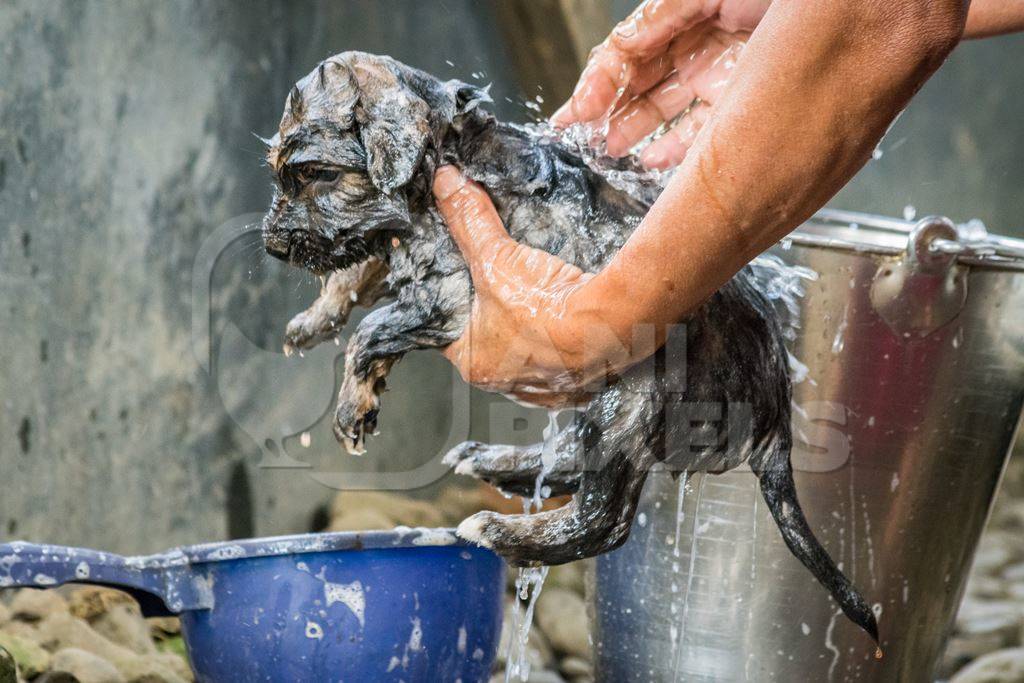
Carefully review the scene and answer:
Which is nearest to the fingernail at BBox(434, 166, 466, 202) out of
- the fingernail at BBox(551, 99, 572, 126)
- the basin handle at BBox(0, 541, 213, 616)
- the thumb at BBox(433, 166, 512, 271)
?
the thumb at BBox(433, 166, 512, 271)

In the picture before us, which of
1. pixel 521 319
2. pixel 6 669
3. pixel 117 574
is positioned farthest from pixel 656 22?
pixel 6 669

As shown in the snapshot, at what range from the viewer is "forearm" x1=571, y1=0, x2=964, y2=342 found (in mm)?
1084

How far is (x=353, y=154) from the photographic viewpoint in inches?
51.5

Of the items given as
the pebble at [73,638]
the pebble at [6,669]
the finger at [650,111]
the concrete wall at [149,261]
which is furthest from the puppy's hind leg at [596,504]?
the pebble at [73,638]

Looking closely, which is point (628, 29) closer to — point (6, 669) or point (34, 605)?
point (6, 669)

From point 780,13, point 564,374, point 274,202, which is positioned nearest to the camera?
point 780,13

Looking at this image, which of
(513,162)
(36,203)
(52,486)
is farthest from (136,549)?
(513,162)

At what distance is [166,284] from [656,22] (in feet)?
5.88

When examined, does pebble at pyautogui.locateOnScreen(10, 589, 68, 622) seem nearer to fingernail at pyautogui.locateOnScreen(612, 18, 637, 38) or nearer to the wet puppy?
the wet puppy

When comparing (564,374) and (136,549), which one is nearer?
(564,374)

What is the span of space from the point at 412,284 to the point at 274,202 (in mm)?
222

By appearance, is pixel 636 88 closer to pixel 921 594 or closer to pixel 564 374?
pixel 564 374

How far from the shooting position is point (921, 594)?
81.0 inches

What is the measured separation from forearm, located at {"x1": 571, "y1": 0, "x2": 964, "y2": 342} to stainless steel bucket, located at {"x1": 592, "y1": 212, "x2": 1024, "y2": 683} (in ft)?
2.62
